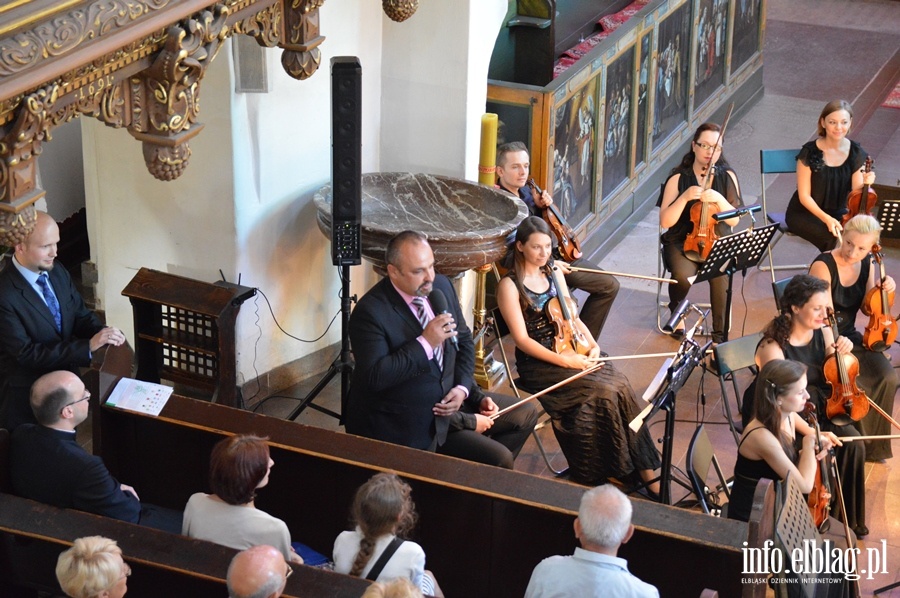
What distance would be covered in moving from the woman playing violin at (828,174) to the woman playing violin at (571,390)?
2622 mm

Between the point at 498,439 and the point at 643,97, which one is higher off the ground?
the point at 643,97

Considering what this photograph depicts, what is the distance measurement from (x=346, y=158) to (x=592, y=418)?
177 cm

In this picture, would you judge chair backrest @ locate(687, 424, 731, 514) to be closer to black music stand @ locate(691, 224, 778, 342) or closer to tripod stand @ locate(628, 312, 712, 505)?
tripod stand @ locate(628, 312, 712, 505)

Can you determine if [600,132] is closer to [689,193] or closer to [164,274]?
[689,193]

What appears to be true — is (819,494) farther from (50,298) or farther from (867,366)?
(50,298)

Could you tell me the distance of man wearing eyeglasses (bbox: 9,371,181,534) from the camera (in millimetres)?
4387

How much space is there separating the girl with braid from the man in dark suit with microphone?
3.73 feet

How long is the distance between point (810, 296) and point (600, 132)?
3.08 meters

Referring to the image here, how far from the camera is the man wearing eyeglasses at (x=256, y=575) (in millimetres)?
3584

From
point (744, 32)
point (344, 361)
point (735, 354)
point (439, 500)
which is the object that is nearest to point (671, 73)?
point (744, 32)

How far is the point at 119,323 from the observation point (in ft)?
23.3

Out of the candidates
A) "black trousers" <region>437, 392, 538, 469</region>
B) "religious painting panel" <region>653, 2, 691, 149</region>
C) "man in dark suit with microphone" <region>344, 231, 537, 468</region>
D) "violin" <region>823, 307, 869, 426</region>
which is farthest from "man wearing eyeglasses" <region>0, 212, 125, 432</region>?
"religious painting panel" <region>653, 2, 691, 149</region>

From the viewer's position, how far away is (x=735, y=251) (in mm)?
6684

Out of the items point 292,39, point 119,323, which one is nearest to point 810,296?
point 292,39
